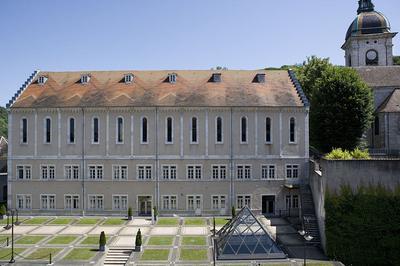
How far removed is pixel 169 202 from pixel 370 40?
172ft

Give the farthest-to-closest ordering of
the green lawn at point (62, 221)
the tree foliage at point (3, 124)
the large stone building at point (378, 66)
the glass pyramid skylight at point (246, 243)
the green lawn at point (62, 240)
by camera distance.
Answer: the tree foliage at point (3, 124)
the large stone building at point (378, 66)
the green lawn at point (62, 221)
the green lawn at point (62, 240)
the glass pyramid skylight at point (246, 243)

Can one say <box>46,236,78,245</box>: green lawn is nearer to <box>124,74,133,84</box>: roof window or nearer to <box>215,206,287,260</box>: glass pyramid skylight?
<box>215,206,287,260</box>: glass pyramid skylight

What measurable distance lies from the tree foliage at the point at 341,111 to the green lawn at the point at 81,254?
Answer: 98.7ft

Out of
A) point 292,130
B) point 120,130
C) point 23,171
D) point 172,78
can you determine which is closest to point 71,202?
point 23,171

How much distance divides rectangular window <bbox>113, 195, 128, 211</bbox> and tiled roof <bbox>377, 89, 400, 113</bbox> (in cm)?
3641

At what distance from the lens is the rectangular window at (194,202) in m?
46.8

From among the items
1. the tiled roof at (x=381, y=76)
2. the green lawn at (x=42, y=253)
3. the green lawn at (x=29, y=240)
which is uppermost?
the tiled roof at (x=381, y=76)

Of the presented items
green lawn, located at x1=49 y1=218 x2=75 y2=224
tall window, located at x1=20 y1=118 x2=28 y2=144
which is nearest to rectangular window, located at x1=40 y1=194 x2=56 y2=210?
green lawn, located at x1=49 y1=218 x2=75 y2=224

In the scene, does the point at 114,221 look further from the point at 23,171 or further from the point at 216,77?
the point at 216,77

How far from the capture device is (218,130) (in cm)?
4716

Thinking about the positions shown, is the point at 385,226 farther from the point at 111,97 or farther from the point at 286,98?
the point at 111,97

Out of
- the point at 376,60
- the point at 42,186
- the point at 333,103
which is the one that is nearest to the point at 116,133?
the point at 42,186

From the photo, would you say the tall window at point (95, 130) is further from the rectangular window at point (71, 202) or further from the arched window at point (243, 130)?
the arched window at point (243, 130)

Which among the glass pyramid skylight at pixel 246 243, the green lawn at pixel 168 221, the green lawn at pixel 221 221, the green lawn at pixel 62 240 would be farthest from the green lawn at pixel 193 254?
the green lawn at pixel 62 240
